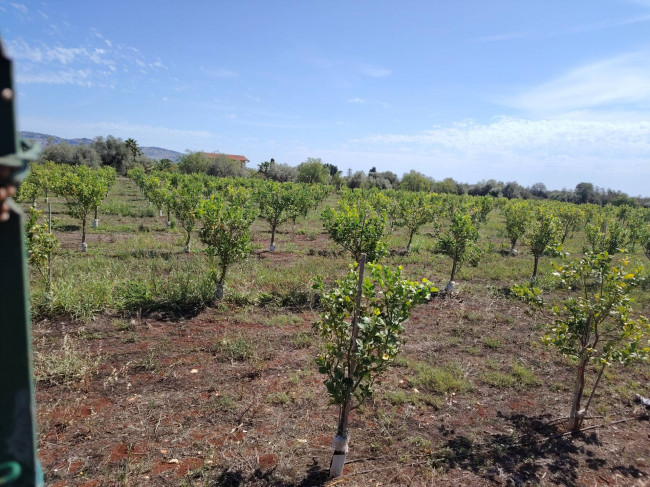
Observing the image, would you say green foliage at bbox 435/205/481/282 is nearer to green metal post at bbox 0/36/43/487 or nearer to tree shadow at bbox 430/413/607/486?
tree shadow at bbox 430/413/607/486

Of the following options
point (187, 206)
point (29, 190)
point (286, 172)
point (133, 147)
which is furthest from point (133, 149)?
point (187, 206)

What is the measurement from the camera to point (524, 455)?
17.5ft

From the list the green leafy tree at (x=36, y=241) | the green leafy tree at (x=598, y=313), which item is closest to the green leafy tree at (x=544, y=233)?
the green leafy tree at (x=598, y=313)

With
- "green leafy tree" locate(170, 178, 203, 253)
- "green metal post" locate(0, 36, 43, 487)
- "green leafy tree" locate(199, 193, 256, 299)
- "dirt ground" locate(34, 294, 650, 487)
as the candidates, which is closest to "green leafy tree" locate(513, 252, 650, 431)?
"dirt ground" locate(34, 294, 650, 487)

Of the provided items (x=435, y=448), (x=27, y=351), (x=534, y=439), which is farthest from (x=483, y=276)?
(x=27, y=351)

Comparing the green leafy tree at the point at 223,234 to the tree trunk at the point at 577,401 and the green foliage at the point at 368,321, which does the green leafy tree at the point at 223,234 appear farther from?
the tree trunk at the point at 577,401

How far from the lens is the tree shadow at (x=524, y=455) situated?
16.1 ft

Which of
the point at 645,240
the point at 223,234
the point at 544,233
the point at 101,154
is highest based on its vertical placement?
the point at 101,154

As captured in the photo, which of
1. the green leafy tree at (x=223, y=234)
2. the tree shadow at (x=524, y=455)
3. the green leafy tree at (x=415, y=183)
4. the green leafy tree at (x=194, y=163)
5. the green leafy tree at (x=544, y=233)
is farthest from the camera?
the green leafy tree at (x=415, y=183)

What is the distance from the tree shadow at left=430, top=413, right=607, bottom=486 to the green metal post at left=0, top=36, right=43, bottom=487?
5233 mm

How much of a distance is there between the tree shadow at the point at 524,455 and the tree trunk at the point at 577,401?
171mm

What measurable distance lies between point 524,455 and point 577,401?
1.37 meters

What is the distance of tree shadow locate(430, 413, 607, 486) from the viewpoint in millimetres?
4914

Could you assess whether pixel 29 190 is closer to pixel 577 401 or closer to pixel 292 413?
pixel 292 413
